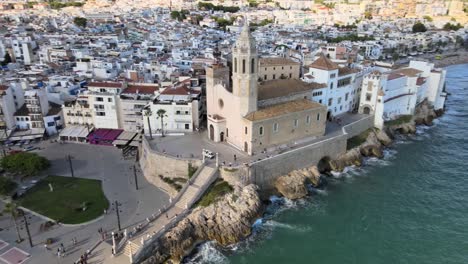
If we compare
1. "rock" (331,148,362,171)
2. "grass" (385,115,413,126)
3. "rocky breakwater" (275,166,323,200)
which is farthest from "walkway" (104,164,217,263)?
"grass" (385,115,413,126)

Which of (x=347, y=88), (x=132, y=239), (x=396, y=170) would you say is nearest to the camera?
(x=132, y=239)

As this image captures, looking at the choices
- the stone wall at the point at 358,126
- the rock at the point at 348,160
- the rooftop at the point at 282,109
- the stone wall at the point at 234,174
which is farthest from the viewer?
the stone wall at the point at 358,126

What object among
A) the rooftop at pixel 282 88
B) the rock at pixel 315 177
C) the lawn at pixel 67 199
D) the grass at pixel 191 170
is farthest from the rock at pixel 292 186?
the lawn at pixel 67 199

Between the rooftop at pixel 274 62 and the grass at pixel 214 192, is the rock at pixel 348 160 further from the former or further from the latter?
the rooftop at pixel 274 62

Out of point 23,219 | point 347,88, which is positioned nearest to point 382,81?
point 347,88

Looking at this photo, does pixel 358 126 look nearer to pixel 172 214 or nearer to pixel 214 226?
pixel 214 226

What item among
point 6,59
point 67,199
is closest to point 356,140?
point 67,199

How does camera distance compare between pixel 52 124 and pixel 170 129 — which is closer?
pixel 170 129

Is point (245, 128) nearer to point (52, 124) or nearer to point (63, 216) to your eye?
point (63, 216)
